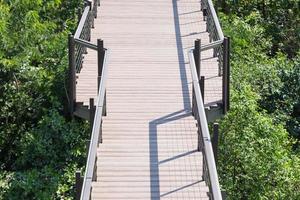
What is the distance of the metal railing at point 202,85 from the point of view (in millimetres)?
8672

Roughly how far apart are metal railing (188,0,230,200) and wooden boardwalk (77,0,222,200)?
0.25m

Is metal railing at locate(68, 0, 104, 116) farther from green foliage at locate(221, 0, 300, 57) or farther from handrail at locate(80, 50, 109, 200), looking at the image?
green foliage at locate(221, 0, 300, 57)

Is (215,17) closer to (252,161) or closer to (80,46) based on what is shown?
(80,46)

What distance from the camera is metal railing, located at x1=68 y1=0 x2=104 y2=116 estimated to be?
12.0 m

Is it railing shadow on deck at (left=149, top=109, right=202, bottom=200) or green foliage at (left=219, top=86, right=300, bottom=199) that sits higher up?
railing shadow on deck at (left=149, top=109, right=202, bottom=200)

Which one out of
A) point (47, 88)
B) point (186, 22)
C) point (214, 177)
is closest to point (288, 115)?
point (186, 22)

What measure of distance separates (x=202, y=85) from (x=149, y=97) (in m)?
1.27

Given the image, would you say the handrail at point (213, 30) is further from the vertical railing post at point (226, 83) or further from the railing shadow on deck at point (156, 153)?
the railing shadow on deck at point (156, 153)

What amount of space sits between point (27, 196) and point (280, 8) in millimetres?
13892

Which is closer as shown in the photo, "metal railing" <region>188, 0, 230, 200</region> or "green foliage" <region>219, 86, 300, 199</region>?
"metal railing" <region>188, 0, 230, 200</region>

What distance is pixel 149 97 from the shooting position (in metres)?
12.3

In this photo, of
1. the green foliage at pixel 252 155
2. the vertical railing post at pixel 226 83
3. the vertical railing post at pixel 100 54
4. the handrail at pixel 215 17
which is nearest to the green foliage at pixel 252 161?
the green foliage at pixel 252 155

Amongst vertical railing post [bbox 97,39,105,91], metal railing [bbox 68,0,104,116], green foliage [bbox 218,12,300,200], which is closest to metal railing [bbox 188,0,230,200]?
green foliage [bbox 218,12,300,200]

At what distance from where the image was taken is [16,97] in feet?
46.0
